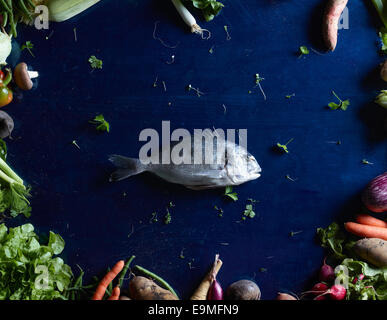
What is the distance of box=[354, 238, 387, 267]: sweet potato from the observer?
2496mm

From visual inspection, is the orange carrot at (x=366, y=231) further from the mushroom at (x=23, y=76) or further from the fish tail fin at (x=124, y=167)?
the mushroom at (x=23, y=76)

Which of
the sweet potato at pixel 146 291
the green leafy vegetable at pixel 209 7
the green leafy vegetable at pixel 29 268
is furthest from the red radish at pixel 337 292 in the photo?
the green leafy vegetable at pixel 209 7

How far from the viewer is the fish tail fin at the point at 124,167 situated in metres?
2.56

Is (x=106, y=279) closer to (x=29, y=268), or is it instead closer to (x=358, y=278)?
(x=29, y=268)

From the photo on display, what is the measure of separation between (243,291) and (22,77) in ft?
5.38

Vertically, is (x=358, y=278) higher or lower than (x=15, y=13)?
lower

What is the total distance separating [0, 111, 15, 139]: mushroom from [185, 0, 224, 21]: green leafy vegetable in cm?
117

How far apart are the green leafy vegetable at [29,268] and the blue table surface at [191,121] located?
106 mm

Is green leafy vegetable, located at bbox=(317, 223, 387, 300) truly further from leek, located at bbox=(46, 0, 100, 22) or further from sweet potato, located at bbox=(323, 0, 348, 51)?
leek, located at bbox=(46, 0, 100, 22)

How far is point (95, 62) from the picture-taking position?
2.63m

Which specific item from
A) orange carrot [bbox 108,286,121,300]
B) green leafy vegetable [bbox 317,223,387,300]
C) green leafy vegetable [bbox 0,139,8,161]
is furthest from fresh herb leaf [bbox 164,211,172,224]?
green leafy vegetable [bbox 0,139,8,161]

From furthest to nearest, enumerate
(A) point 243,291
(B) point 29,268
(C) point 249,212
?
(C) point 249,212 → (A) point 243,291 → (B) point 29,268

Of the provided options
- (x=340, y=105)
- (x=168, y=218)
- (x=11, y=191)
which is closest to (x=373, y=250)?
(x=340, y=105)

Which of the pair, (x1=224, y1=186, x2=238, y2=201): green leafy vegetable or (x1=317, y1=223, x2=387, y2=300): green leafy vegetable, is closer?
(x1=317, y1=223, x2=387, y2=300): green leafy vegetable
